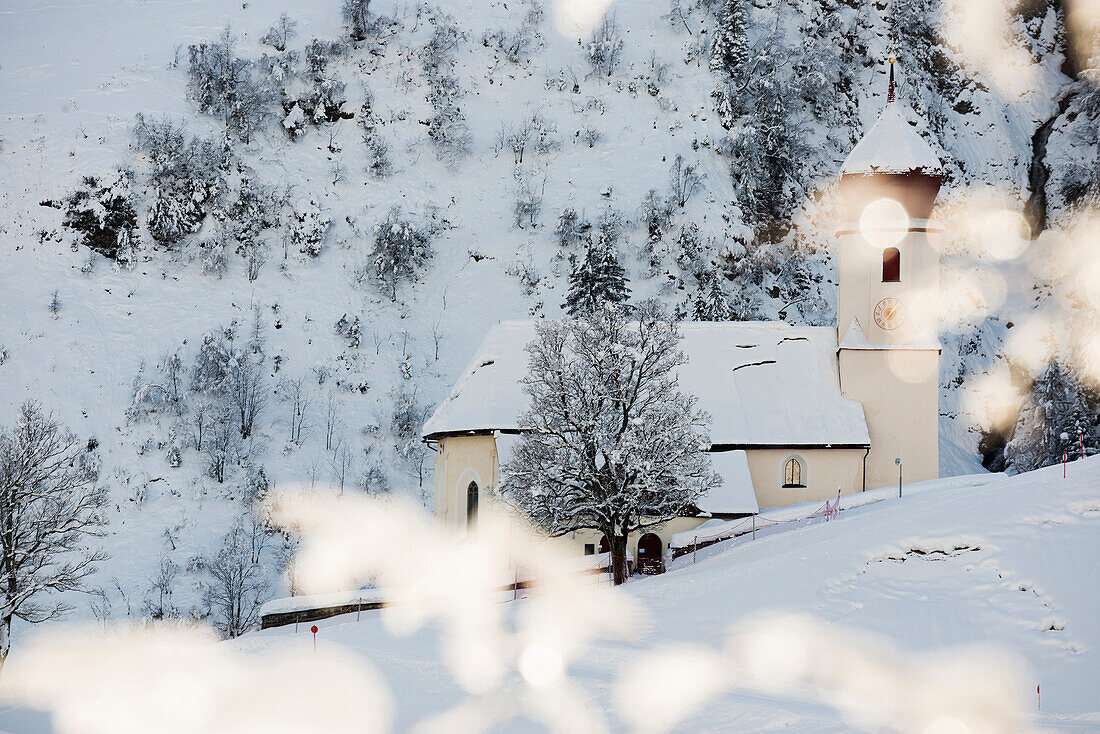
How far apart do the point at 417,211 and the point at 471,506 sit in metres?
31.9

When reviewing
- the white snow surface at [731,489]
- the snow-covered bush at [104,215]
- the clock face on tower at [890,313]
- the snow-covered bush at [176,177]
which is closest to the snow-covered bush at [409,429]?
the snow-covered bush at [176,177]

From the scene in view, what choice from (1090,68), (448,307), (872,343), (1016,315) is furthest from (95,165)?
(1090,68)

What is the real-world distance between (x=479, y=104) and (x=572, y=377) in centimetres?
4635

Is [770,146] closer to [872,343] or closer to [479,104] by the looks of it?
[479,104]

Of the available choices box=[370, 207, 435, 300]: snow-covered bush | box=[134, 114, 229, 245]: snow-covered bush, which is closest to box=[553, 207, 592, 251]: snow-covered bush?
box=[370, 207, 435, 300]: snow-covered bush

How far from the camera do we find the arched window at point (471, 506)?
37469mm

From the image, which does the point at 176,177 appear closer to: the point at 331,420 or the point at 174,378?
the point at 174,378

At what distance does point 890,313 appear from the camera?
39.7 m

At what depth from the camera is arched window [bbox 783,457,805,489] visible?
38312 mm

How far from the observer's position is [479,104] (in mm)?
71938

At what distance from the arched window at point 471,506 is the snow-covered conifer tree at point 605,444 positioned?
23.9ft

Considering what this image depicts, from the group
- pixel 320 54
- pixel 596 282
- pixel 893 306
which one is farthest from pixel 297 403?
pixel 320 54

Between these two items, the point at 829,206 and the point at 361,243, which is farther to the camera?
the point at 829,206

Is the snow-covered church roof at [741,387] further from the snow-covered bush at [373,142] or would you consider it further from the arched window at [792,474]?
the snow-covered bush at [373,142]
